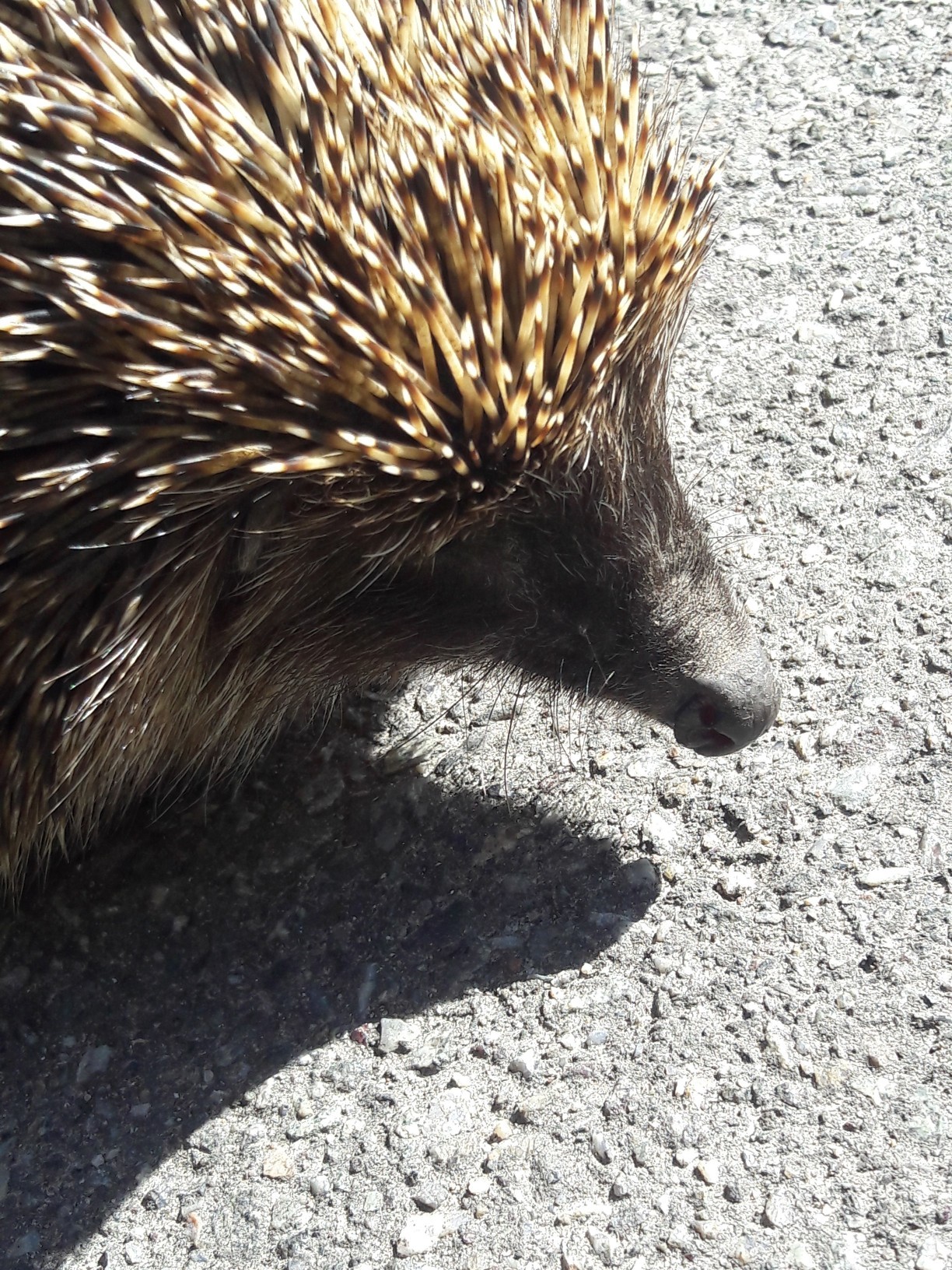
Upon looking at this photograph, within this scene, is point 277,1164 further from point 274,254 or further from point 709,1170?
point 274,254

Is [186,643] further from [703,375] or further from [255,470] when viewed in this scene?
[703,375]

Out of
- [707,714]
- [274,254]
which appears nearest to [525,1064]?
[707,714]

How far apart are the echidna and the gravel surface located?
49 centimetres

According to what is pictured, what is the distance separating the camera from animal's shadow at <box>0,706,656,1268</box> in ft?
8.98

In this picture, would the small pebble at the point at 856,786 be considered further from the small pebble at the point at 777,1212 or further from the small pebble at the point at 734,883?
the small pebble at the point at 777,1212

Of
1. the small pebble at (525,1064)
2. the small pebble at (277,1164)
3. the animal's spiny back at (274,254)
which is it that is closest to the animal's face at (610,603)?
the animal's spiny back at (274,254)

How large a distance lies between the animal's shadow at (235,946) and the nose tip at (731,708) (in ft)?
1.32

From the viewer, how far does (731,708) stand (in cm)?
266

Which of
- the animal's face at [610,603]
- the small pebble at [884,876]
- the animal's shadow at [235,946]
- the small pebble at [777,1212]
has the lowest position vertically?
the small pebble at [777,1212]

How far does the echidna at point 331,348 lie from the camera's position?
2.10m

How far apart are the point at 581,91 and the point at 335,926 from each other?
1.76 metres

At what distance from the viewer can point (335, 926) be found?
296 cm

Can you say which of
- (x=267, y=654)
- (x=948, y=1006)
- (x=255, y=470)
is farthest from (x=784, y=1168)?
(x=255, y=470)

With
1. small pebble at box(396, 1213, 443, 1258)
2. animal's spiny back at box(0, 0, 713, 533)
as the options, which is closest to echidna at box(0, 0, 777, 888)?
animal's spiny back at box(0, 0, 713, 533)
